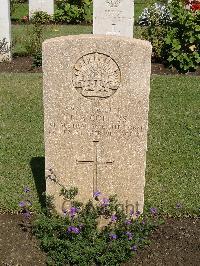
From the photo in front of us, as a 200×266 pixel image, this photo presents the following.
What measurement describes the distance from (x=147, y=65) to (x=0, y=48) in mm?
7108

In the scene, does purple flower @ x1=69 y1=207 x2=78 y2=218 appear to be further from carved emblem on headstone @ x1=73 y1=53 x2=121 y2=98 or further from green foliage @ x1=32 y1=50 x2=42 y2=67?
green foliage @ x1=32 y1=50 x2=42 y2=67

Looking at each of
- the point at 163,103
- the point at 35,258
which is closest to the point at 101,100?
the point at 35,258

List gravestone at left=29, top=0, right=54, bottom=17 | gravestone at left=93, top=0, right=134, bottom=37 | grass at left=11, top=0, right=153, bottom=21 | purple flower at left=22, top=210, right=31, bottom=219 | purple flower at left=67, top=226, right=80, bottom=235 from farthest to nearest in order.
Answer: grass at left=11, top=0, right=153, bottom=21 < gravestone at left=29, top=0, right=54, bottom=17 < gravestone at left=93, top=0, right=134, bottom=37 < purple flower at left=22, top=210, right=31, bottom=219 < purple flower at left=67, top=226, right=80, bottom=235

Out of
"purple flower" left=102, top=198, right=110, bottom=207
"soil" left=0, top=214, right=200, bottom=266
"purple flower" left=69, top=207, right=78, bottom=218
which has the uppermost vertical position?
"purple flower" left=102, top=198, right=110, bottom=207

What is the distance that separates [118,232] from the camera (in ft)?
13.3

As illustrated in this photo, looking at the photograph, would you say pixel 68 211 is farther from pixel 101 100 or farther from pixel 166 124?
pixel 166 124

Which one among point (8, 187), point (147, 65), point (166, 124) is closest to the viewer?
point (147, 65)

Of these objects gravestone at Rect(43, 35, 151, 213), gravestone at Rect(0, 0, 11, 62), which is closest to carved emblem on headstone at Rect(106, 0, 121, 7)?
gravestone at Rect(0, 0, 11, 62)

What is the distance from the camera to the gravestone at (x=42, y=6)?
51.0 ft

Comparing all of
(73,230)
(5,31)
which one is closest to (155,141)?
(73,230)

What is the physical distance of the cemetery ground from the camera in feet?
13.5

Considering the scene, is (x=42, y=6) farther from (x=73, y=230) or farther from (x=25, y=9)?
(x=73, y=230)

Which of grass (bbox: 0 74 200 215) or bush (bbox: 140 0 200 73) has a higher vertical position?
bush (bbox: 140 0 200 73)

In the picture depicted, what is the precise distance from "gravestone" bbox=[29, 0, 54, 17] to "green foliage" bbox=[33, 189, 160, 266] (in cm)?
1226
